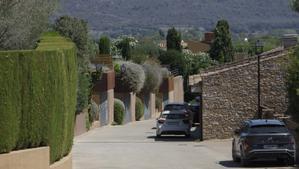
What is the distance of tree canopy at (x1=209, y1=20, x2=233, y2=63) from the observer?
10569cm

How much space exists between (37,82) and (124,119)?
49.4 metres

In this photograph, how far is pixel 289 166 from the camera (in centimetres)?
2736

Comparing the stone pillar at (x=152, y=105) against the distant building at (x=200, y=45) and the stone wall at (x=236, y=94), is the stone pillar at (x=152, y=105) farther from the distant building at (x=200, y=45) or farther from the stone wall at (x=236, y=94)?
the distant building at (x=200, y=45)

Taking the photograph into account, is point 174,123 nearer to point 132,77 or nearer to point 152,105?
point 132,77

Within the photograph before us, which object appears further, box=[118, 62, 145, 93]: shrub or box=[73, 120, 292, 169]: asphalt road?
box=[118, 62, 145, 93]: shrub

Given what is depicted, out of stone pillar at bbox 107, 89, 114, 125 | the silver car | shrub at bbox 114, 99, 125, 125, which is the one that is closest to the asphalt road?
the silver car

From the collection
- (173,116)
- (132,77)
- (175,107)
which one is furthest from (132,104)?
(173,116)

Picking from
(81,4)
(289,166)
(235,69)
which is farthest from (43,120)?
(81,4)

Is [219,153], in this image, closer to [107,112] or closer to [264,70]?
[264,70]

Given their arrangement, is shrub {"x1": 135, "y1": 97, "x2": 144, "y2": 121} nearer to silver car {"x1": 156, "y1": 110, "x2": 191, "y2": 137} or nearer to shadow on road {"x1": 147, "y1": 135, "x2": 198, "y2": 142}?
shadow on road {"x1": 147, "y1": 135, "x2": 198, "y2": 142}

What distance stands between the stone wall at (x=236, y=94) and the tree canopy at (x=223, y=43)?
6112 cm

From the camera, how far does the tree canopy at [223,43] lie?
106 m

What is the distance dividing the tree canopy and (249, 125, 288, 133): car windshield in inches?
3023

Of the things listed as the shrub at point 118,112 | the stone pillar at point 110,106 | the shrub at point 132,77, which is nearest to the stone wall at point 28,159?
the stone pillar at point 110,106
